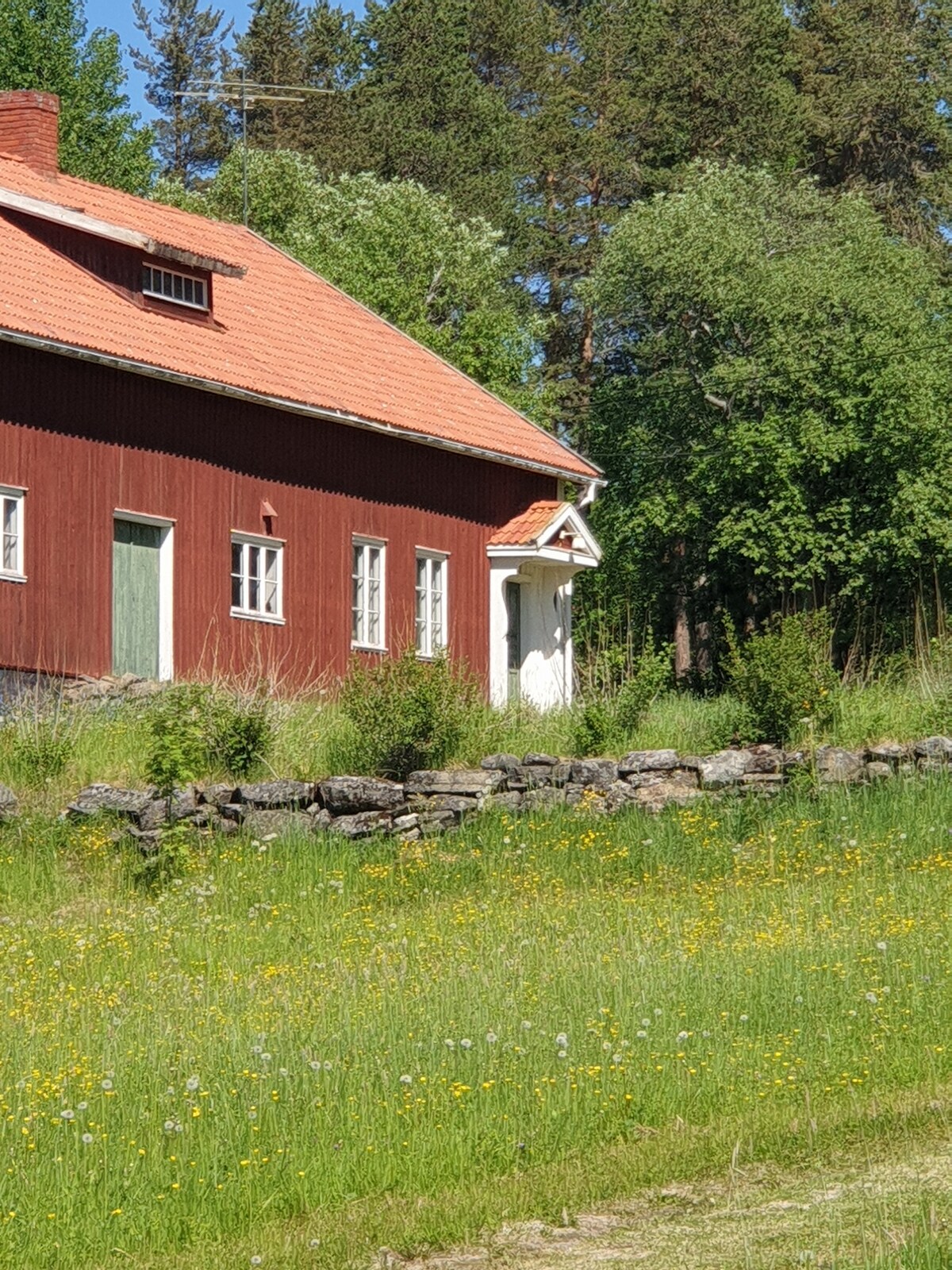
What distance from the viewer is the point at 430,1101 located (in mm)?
10297

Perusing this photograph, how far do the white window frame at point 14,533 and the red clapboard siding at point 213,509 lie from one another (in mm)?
74

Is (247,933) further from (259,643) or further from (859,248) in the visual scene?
(859,248)

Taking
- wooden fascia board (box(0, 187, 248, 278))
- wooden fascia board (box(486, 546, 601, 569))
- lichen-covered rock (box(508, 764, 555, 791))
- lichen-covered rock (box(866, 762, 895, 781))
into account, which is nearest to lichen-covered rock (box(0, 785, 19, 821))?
lichen-covered rock (box(508, 764, 555, 791))

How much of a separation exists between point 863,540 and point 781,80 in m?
15.9

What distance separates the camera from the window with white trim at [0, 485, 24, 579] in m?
22.0

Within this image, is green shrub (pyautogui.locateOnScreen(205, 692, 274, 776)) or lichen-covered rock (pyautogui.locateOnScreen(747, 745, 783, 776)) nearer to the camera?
lichen-covered rock (pyautogui.locateOnScreen(747, 745, 783, 776))

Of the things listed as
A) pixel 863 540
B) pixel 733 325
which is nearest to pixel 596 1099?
pixel 863 540

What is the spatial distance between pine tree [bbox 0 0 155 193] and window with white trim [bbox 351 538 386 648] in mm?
21729

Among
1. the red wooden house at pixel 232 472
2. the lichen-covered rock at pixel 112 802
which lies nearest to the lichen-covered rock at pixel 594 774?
A: the lichen-covered rock at pixel 112 802

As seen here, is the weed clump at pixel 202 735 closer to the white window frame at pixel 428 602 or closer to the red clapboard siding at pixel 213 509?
the red clapboard siding at pixel 213 509

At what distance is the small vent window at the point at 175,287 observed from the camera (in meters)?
25.4

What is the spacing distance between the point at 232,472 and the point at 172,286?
2.72 metres

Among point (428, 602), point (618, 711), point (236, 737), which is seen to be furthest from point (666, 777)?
point (428, 602)

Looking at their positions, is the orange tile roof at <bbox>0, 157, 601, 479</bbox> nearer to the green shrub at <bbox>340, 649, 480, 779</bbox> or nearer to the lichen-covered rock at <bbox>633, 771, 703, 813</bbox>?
the green shrub at <bbox>340, 649, 480, 779</bbox>
